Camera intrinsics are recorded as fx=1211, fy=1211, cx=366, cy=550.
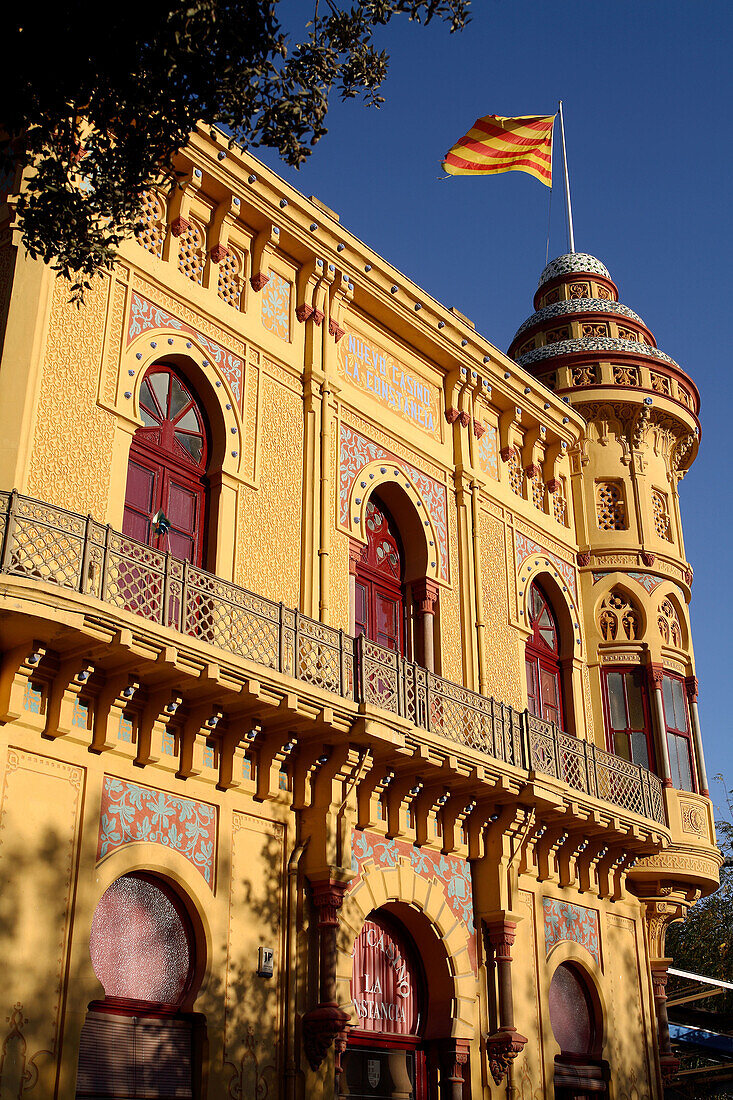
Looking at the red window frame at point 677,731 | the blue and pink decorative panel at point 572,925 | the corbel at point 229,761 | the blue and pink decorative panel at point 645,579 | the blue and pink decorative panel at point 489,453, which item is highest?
the blue and pink decorative panel at point 489,453

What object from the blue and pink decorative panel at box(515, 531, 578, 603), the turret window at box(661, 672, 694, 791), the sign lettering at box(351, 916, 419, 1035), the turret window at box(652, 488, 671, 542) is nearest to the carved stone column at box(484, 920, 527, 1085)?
the sign lettering at box(351, 916, 419, 1035)

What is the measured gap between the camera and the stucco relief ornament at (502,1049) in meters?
14.6

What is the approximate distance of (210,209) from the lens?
51.6 ft

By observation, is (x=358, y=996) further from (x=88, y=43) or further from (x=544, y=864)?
(x=88, y=43)

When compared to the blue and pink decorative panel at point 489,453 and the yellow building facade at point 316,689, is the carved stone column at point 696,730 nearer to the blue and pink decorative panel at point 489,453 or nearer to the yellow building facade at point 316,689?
the yellow building facade at point 316,689

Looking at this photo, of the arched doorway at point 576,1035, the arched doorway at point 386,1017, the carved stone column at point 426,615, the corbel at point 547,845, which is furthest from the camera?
the carved stone column at point 426,615

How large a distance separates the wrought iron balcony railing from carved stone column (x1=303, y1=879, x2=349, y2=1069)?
2.16 meters

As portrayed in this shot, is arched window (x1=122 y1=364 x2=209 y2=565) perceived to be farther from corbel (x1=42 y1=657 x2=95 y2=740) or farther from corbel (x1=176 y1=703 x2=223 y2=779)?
corbel (x1=42 y1=657 x2=95 y2=740)

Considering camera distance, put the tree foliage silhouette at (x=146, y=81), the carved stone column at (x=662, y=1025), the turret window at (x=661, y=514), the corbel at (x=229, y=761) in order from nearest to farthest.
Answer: the tree foliage silhouette at (x=146, y=81)
the corbel at (x=229, y=761)
the carved stone column at (x=662, y=1025)
the turret window at (x=661, y=514)

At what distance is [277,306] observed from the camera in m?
16.4

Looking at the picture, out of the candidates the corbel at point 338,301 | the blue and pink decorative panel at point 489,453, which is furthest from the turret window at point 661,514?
the corbel at point 338,301

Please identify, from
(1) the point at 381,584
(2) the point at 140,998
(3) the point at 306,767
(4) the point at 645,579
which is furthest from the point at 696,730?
(2) the point at 140,998

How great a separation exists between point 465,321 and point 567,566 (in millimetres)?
4624

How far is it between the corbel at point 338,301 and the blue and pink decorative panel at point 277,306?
0.69 m
